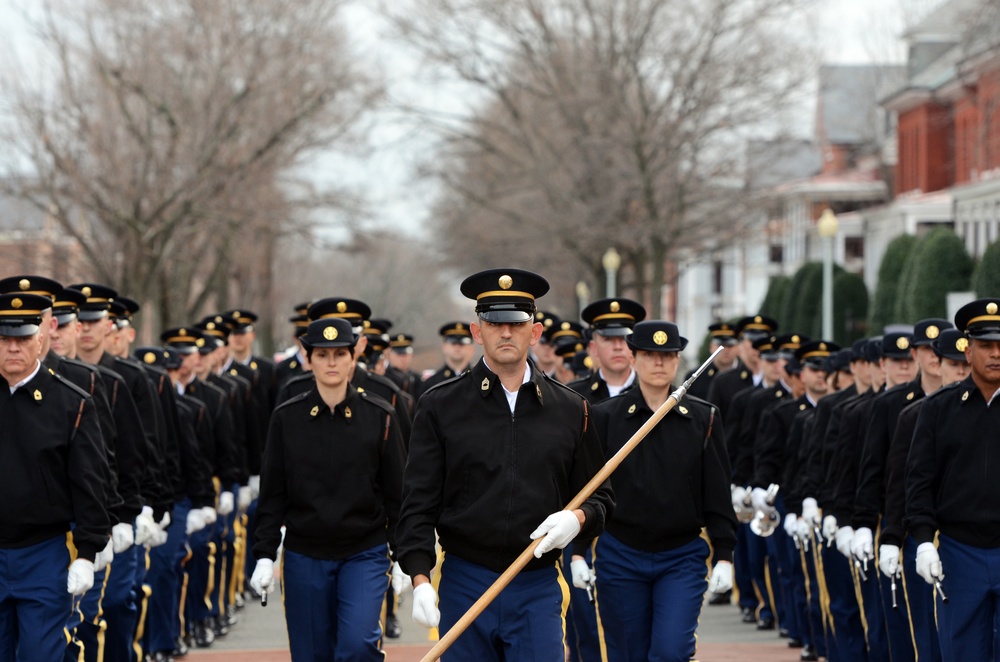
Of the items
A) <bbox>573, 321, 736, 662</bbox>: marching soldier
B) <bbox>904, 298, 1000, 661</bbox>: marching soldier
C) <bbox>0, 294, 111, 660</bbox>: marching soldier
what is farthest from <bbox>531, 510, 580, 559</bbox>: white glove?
<bbox>0, 294, 111, 660</bbox>: marching soldier

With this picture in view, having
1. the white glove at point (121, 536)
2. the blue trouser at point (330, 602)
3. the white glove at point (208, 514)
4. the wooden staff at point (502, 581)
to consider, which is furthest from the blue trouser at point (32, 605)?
the white glove at point (208, 514)

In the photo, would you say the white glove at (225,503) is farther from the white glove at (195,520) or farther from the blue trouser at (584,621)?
the blue trouser at (584,621)

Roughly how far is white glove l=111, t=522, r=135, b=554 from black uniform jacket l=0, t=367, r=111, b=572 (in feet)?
4.13

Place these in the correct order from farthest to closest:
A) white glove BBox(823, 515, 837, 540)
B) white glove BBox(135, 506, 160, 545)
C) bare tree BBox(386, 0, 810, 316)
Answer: bare tree BBox(386, 0, 810, 316), white glove BBox(823, 515, 837, 540), white glove BBox(135, 506, 160, 545)

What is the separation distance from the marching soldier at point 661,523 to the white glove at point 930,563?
1.00 m

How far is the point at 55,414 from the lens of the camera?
884 centimetres

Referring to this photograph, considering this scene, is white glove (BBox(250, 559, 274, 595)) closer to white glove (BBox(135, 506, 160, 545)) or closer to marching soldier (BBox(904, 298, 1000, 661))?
white glove (BBox(135, 506, 160, 545))

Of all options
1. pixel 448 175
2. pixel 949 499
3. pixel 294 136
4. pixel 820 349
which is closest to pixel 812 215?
pixel 448 175

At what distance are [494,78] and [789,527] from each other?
36466mm

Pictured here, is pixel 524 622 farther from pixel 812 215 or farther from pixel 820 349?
pixel 812 215

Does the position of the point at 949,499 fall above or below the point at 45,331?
below

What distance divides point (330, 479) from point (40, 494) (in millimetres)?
1584

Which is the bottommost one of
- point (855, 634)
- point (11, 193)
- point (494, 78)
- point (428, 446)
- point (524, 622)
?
point (855, 634)

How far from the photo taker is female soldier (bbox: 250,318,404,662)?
30.4 ft
